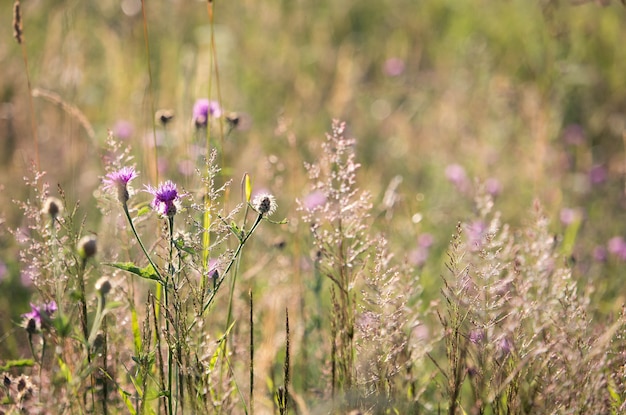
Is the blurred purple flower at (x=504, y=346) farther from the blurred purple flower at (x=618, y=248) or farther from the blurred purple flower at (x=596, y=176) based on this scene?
the blurred purple flower at (x=596, y=176)

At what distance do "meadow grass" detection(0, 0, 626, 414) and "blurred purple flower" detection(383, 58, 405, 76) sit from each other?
0.5 inches

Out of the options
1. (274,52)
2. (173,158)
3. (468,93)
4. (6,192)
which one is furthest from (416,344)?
(274,52)

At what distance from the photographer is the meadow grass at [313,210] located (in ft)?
3.87

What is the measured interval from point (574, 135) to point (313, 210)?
92.8 inches

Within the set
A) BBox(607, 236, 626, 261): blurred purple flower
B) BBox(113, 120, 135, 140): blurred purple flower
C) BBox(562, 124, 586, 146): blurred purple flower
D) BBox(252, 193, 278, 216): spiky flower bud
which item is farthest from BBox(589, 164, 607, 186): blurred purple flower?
BBox(252, 193, 278, 216): spiky flower bud

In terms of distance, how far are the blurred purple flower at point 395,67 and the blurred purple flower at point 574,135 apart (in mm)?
992

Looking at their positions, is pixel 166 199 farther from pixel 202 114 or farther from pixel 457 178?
pixel 457 178

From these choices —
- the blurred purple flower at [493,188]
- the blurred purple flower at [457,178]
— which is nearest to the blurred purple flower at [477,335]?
the blurred purple flower at [493,188]

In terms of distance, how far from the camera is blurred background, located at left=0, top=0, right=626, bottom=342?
7.88ft

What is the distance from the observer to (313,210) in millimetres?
1308

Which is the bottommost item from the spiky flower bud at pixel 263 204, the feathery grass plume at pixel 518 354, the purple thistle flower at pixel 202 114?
the feathery grass plume at pixel 518 354

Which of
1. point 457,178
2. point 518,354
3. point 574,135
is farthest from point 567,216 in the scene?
point 518,354

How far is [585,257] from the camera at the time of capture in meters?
2.33

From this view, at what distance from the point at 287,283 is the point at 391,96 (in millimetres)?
2107
